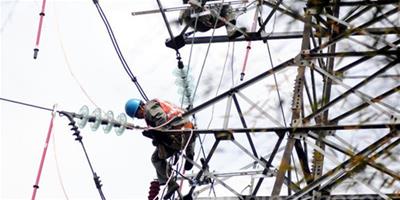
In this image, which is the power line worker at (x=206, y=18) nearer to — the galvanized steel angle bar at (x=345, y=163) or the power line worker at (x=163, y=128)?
the power line worker at (x=163, y=128)

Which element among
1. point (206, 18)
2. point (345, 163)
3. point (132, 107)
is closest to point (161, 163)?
point (132, 107)

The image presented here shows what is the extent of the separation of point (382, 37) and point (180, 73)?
647 cm

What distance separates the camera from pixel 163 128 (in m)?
12.5

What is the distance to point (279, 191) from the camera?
11.1 meters

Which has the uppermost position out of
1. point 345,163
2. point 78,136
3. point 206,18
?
point 206,18

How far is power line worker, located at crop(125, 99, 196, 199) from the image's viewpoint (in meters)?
12.5

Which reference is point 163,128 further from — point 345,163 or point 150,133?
point 345,163

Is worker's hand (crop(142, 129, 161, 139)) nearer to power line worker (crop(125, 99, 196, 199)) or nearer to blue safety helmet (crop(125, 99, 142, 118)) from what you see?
power line worker (crop(125, 99, 196, 199))

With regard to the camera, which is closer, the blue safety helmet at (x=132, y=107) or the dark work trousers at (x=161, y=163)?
the dark work trousers at (x=161, y=163)

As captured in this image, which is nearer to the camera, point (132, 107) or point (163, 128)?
point (163, 128)

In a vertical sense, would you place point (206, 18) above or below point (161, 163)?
above

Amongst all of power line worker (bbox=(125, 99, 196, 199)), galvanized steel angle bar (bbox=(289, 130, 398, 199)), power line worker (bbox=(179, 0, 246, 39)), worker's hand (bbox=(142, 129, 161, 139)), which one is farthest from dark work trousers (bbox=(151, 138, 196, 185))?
galvanized steel angle bar (bbox=(289, 130, 398, 199))

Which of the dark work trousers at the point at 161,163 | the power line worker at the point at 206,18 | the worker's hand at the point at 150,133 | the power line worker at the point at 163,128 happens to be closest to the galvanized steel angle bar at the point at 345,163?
the power line worker at the point at 163,128

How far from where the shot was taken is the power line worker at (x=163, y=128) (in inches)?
492
